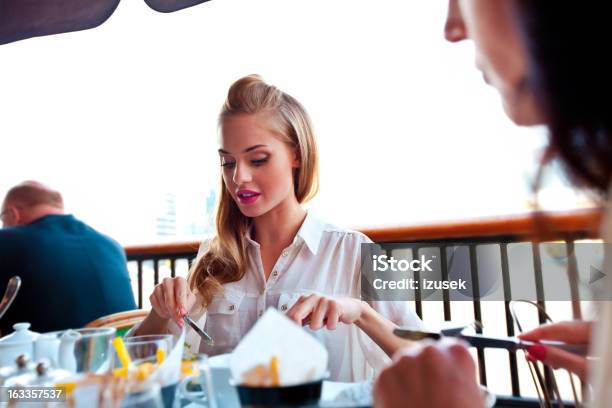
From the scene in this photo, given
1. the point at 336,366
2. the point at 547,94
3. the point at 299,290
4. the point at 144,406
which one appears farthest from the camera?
the point at 299,290

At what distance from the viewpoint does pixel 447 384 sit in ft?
1.47

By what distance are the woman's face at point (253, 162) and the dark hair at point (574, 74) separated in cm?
118

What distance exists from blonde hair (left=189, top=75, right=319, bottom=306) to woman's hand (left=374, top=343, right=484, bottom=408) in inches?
47.4

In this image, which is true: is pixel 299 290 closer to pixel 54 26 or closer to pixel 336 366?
pixel 336 366

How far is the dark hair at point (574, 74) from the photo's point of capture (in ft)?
1.28

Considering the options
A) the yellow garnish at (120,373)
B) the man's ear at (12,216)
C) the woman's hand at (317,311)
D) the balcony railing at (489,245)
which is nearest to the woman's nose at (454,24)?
the woman's hand at (317,311)

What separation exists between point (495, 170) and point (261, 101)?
40.9 inches

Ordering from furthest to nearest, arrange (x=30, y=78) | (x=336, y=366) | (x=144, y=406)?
(x=30, y=78) → (x=336, y=366) → (x=144, y=406)

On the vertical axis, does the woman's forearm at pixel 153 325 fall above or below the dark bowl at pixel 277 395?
below

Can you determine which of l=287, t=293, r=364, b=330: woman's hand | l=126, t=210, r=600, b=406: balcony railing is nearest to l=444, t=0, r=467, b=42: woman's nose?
l=287, t=293, r=364, b=330: woman's hand

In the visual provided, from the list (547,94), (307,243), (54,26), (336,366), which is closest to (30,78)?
(54,26)

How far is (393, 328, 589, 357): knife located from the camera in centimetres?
72

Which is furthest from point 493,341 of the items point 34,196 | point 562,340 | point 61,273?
point 34,196

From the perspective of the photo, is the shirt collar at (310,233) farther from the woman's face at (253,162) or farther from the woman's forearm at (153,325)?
the woman's forearm at (153,325)
